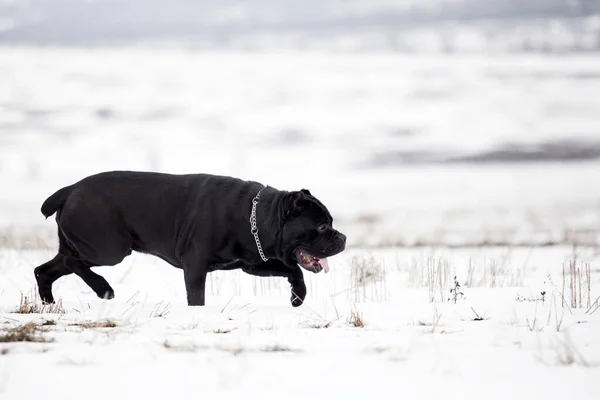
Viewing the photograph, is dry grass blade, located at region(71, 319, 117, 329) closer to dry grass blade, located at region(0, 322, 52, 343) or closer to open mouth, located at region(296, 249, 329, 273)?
dry grass blade, located at region(0, 322, 52, 343)

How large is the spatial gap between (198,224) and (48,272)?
170 centimetres

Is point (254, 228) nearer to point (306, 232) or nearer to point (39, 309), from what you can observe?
point (306, 232)

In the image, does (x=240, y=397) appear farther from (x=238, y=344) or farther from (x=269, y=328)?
(x=269, y=328)

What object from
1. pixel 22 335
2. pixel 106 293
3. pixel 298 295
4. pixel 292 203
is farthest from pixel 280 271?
pixel 22 335

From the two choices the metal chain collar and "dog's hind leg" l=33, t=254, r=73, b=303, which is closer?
the metal chain collar

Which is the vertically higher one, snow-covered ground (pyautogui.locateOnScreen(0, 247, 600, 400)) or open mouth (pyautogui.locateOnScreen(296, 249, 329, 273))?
open mouth (pyautogui.locateOnScreen(296, 249, 329, 273))

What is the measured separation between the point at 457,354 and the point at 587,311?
1.99 meters

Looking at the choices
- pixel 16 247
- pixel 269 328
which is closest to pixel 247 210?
pixel 269 328

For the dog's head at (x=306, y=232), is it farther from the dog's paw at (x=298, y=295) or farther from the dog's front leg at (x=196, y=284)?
the dog's front leg at (x=196, y=284)

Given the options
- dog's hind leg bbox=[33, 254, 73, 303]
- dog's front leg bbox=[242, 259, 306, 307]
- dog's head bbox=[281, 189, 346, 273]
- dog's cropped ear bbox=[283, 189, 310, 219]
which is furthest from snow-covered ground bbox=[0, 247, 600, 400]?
dog's cropped ear bbox=[283, 189, 310, 219]

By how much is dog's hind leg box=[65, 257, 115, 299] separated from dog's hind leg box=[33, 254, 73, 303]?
0.07 metres

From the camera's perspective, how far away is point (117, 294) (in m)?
7.93

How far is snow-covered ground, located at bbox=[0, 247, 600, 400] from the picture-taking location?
10.6ft

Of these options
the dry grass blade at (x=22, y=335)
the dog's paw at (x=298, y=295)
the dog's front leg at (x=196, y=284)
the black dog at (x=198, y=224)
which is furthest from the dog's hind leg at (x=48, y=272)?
the dry grass blade at (x=22, y=335)
